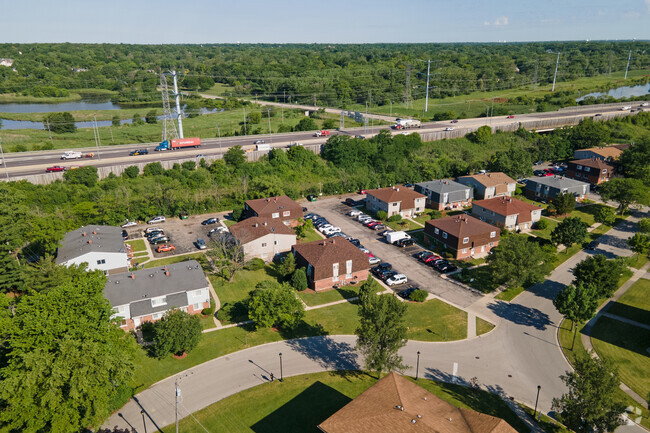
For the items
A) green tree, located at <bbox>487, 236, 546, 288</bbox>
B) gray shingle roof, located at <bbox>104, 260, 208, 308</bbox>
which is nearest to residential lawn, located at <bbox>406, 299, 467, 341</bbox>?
green tree, located at <bbox>487, 236, 546, 288</bbox>

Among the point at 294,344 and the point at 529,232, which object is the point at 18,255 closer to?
the point at 294,344

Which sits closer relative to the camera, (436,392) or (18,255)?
(436,392)

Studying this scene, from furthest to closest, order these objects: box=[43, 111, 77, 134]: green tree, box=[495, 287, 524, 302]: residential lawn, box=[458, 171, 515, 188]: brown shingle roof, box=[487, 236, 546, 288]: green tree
Answer: box=[43, 111, 77, 134]: green tree < box=[458, 171, 515, 188]: brown shingle roof < box=[495, 287, 524, 302]: residential lawn < box=[487, 236, 546, 288]: green tree

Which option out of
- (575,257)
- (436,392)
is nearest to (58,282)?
(436,392)

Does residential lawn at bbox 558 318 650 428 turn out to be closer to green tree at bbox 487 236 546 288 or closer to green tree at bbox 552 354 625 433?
green tree at bbox 552 354 625 433

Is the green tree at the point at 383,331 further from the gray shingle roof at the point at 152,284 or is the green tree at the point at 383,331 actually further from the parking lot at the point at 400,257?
the gray shingle roof at the point at 152,284

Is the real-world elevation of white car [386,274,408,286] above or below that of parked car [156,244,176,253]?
below
